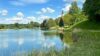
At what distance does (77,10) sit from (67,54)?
295 feet

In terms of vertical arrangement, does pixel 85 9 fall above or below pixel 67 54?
above

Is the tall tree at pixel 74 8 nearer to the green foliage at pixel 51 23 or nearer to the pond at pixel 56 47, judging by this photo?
the green foliage at pixel 51 23

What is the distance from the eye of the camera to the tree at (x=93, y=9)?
6186cm

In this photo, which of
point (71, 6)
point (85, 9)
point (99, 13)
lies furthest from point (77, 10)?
point (99, 13)

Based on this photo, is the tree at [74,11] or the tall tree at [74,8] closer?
the tree at [74,11]

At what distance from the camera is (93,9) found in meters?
62.8

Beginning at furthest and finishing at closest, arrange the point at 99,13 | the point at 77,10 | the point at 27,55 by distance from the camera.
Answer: the point at 77,10 < the point at 99,13 < the point at 27,55

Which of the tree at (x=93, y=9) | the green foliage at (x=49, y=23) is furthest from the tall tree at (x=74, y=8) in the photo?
the green foliage at (x=49, y=23)

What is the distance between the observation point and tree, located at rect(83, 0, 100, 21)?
61856mm

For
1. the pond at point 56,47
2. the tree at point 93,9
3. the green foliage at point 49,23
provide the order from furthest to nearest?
the green foliage at point 49,23 < the tree at point 93,9 < the pond at point 56,47

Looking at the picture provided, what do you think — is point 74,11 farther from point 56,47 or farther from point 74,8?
point 56,47

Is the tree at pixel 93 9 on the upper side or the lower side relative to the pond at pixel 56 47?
upper

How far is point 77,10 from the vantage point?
109m

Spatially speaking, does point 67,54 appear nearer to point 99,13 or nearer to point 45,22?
point 99,13
